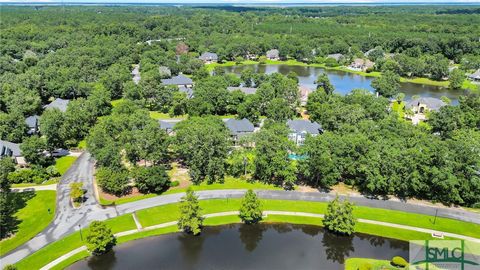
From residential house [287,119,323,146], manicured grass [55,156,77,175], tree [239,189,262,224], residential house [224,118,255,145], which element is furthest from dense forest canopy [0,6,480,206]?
tree [239,189,262,224]

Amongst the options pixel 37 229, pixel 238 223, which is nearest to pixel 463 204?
pixel 238 223

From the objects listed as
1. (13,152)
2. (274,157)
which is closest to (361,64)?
(274,157)

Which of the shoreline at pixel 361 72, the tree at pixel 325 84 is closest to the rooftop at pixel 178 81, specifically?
the shoreline at pixel 361 72

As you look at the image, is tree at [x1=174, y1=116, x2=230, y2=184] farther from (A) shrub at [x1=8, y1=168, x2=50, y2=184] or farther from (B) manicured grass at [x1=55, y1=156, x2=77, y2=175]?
(A) shrub at [x1=8, y1=168, x2=50, y2=184]

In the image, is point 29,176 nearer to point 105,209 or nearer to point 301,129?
point 105,209

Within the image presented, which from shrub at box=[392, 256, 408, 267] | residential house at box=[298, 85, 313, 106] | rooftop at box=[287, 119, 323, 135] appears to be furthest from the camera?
residential house at box=[298, 85, 313, 106]

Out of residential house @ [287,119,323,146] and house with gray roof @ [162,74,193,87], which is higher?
house with gray roof @ [162,74,193,87]
